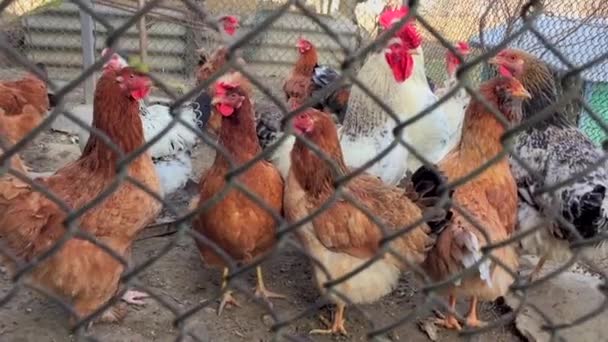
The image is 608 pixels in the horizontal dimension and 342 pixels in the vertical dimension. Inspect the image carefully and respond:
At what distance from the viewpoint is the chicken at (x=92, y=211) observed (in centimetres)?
245

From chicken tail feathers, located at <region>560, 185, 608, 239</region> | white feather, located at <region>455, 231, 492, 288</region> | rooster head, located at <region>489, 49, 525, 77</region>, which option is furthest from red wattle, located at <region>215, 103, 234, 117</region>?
chicken tail feathers, located at <region>560, 185, 608, 239</region>

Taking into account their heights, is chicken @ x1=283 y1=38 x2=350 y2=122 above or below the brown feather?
above

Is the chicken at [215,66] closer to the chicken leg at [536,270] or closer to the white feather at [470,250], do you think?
the white feather at [470,250]

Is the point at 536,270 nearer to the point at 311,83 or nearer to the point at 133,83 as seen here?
the point at 311,83

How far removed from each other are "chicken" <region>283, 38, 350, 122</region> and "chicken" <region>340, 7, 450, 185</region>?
42cm

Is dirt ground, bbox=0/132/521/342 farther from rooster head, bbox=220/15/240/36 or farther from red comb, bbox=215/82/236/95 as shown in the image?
rooster head, bbox=220/15/240/36

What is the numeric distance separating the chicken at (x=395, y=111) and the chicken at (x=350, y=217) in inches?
25.2

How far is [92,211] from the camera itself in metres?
2.48

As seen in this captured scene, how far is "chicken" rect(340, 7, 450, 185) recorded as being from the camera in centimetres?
346

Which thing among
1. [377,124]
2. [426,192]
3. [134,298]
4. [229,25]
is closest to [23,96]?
[134,298]

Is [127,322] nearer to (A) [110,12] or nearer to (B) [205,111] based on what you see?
(B) [205,111]

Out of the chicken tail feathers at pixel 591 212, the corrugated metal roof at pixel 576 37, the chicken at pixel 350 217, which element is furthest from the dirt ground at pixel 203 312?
the corrugated metal roof at pixel 576 37

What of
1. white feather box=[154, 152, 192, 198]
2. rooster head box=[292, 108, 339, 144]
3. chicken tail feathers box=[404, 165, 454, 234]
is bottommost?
chicken tail feathers box=[404, 165, 454, 234]

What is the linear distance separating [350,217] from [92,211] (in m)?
0.97
